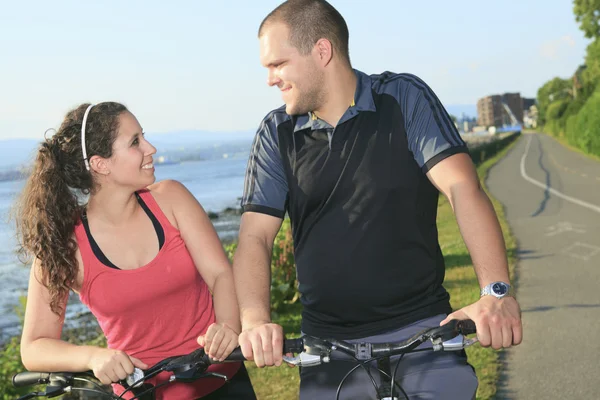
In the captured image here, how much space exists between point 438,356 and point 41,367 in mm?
1493

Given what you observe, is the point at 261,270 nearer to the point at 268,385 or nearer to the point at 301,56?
the point at 301,56

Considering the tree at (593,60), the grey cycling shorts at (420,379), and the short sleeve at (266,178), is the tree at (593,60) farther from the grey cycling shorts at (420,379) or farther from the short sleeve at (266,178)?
the grey cycling shorts at (420,379)

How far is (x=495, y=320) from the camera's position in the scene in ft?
9.21

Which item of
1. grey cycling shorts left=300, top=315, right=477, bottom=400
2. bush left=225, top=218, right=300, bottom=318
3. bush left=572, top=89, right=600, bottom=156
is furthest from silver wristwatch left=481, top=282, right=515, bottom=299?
bush left=572, top=89, right=600, bottom=156

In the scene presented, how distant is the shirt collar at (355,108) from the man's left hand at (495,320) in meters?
0.91

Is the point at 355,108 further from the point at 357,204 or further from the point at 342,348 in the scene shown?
the point at 342,348

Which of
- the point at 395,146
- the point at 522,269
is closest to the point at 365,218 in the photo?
the point at 395,146

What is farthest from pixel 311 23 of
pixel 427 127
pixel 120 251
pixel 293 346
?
pixel 293 346

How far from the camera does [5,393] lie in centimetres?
764

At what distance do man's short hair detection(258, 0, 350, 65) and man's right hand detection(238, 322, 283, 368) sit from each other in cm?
108

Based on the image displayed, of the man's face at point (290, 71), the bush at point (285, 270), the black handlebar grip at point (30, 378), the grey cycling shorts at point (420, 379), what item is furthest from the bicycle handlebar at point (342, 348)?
the bush at point (285, 270)

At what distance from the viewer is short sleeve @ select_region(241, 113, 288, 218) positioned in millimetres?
3518

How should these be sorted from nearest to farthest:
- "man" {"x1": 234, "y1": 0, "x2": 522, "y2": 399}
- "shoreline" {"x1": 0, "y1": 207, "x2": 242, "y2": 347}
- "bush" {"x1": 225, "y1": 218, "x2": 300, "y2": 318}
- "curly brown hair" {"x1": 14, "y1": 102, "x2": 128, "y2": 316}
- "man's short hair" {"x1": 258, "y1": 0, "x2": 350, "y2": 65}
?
"man" {"x1": 234, "y1": 0, "x2": 522, "y2": 399}
"man's short hair" {"x1": 258, "y1": 0, "x2": 350, "y2": 65}
"curly brown hair" {"x1": 14, "y1": 102, "x2": 128, "y2": 316}
"bush" {"x1": 225, "y1": 218, "x2": 300, "y2": 318}
"shoreline" {"x1": 0, "y1": 207, "x2": 242, "y2": 347}

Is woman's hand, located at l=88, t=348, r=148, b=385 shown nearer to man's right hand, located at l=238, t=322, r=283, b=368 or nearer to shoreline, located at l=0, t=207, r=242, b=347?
man's right hand, located at l=238, t=322, r=283, b=368
